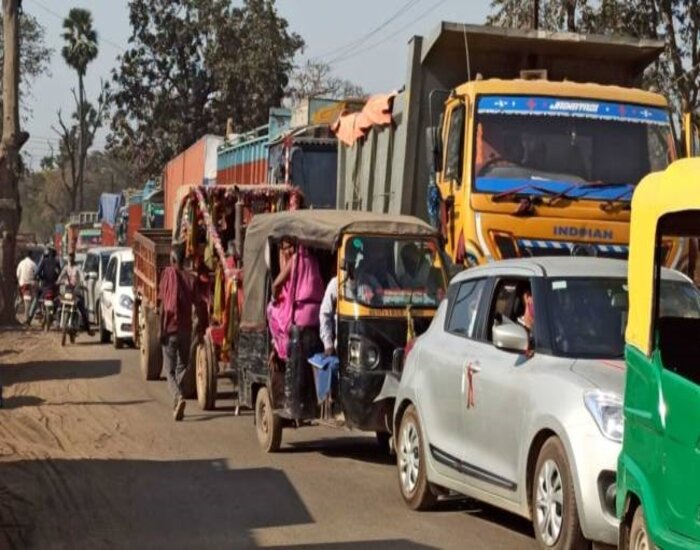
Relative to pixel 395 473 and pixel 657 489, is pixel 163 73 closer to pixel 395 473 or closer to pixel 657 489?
pixel 395 473

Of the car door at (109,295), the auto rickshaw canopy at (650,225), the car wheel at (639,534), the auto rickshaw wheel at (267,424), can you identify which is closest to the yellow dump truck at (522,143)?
the auto rickshaw wheel at (267,424)

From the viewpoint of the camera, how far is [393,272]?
39.3 feet

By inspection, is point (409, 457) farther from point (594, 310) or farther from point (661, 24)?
point (661, 24)

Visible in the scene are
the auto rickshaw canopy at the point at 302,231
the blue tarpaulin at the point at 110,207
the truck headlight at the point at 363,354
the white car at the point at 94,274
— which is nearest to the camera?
the truck headlight at the point at 363,354

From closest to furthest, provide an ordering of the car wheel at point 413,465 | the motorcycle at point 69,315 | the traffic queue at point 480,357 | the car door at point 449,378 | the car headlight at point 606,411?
the traffic queue at point 480,357, the car headlight at point 606,411, the car door at point 449,378, the car wheel at point 413,465, the motorcycle at point 69,315

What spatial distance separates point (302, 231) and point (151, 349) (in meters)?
6.89

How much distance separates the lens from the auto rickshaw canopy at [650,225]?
606 cm

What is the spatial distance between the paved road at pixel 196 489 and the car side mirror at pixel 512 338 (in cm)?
142

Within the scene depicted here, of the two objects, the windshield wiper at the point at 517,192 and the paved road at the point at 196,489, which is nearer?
the paved road at the point at 196,489

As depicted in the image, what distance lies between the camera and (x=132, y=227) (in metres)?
39.1

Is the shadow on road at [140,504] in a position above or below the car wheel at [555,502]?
below

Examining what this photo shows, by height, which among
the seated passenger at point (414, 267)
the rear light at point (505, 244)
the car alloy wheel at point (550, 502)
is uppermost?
the rear light at point (505, 244)

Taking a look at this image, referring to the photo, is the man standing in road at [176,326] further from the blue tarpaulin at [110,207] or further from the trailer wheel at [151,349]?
the blue tarpaulin at [110,207]

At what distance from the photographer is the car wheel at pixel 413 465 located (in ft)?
31.6
